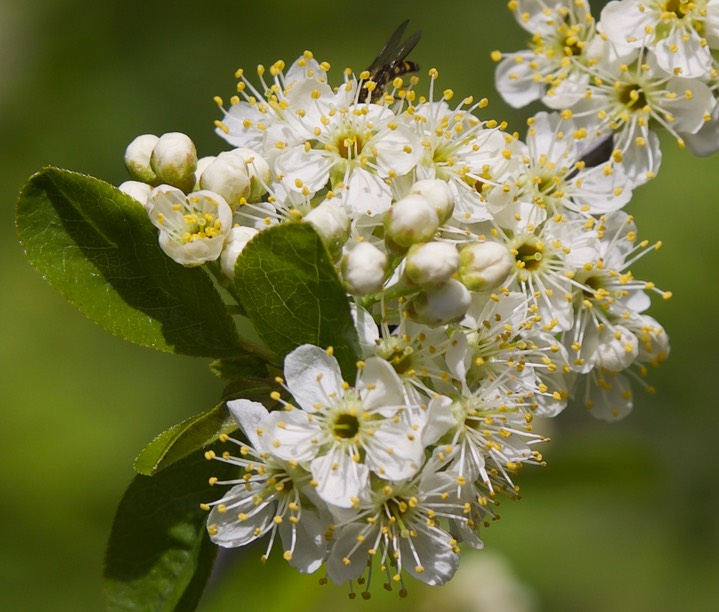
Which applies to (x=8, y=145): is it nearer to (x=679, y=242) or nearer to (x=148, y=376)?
(x=148, y=376)

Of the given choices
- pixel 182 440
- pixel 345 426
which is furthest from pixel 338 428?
pixel 182 440

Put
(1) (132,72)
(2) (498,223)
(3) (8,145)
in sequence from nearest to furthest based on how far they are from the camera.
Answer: (2) (498,223), (3) (8,145), (1) (132,72)

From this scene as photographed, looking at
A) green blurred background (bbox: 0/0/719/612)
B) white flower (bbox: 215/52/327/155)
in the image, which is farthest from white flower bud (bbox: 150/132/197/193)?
green blurred background (bbox: 0/0/719/612)

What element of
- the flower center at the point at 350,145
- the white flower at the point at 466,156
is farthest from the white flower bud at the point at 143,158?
the white flower at the point at 466,156

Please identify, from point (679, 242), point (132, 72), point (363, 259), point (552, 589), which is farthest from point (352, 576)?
point (132, 72)

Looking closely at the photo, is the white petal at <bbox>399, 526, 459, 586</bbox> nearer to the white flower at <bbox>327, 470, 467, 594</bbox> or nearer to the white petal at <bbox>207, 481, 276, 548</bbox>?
the white flower at <bbox>327, 470, 467, 594</bbox>

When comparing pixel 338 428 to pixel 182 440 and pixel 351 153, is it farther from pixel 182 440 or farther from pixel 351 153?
pixel 351 153
